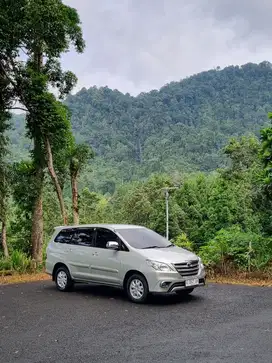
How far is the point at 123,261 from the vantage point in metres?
8.94

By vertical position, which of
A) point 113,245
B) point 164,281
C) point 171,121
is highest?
point 171,121

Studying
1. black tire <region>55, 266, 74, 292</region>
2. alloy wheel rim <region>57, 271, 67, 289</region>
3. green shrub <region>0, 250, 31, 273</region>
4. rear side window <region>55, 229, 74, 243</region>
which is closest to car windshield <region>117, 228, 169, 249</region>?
rear side window <region>55, 229, 74, 243</region>

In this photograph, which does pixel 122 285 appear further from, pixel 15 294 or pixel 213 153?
pixel 213 153

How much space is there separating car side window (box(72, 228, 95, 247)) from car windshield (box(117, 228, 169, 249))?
2.60 feet

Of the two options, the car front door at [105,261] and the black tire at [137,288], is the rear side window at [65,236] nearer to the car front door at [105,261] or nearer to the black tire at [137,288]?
the car front door at [105,261]

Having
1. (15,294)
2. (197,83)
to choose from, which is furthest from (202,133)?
(15,294)

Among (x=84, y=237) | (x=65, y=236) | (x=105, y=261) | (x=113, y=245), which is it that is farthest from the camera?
(x=65, y=236)

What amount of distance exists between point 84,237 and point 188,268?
280cm

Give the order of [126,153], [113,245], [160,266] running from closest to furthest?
[160,266] < [113,245] < [126,153]

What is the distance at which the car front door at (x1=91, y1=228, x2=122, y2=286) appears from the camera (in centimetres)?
909

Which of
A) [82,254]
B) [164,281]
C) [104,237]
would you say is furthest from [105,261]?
[164,281]

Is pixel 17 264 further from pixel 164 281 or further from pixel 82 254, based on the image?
pixel 164 281

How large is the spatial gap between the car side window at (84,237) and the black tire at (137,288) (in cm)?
153

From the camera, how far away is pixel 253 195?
1426cm
